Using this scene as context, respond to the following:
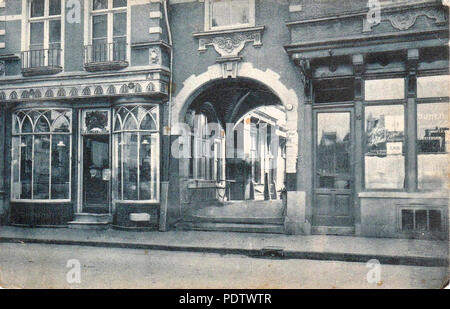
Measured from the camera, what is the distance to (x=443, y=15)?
9984mm

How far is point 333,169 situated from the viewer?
11.6 meters

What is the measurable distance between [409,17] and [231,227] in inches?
247

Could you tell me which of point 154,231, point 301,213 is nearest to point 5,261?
point 154,231

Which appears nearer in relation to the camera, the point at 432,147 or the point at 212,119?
the point at 432,147

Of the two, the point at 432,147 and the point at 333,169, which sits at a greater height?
the point at 432,147

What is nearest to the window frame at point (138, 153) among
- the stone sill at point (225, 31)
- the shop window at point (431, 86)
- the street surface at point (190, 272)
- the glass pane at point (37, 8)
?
the stone sill at point (225, 31)

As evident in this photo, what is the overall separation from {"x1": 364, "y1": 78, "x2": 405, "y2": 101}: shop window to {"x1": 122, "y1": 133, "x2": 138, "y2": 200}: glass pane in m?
5.94

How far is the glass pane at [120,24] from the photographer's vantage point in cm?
1256

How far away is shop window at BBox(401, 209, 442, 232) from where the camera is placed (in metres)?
10.4

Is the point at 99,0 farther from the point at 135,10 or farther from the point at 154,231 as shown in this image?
the point at 154,231

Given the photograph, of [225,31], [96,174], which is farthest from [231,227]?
[225,31]

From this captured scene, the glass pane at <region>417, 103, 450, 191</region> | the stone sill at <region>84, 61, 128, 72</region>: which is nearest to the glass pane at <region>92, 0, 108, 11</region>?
the stone sill at <region>84, 61, 128, 72</region>

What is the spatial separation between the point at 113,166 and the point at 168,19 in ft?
13.5

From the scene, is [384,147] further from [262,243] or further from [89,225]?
[89,225]
